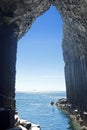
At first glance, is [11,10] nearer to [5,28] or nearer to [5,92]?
[5,28]

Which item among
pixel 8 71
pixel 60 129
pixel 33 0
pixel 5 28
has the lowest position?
pixel 60 129

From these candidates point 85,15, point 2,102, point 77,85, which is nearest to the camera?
point 2,102

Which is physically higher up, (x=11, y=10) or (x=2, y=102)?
(x=11, y=10)

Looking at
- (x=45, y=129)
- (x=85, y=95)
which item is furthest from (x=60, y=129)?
(x=85, y=95)

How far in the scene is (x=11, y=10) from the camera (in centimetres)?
2047

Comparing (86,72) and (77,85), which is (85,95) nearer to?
(86,72)

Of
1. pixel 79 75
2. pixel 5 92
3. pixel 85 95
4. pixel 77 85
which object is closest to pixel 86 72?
pixel 85 95

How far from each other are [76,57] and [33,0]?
25221 mm

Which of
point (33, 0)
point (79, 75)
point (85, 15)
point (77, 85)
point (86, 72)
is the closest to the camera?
point (33, 0)

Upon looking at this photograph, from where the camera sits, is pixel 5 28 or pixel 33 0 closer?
pixel 5 28

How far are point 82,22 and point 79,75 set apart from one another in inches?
566

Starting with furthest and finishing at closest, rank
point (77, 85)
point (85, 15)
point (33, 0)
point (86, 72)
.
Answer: point (77, 85)
point (86, 72)
point (85, 15)
point (33, 0)

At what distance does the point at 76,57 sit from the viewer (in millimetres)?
46375

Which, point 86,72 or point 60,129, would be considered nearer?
point 60,129
